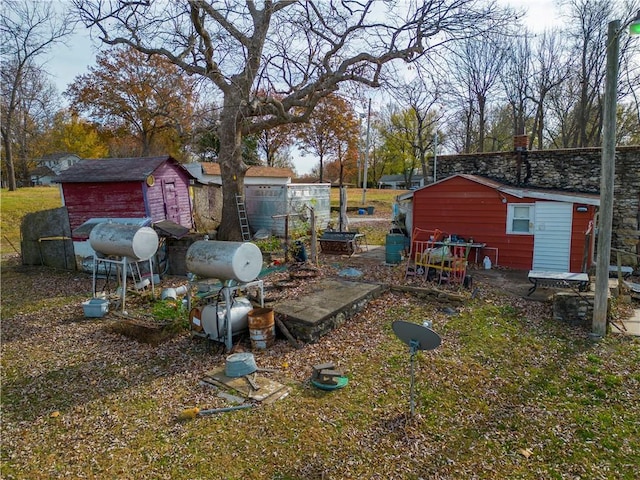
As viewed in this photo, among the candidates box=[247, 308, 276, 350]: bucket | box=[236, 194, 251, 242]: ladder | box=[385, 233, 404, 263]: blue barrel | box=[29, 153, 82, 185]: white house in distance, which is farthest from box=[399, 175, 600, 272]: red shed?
box=[29, 153, 82, 185]: white house in distance

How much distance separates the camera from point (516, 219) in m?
13.0

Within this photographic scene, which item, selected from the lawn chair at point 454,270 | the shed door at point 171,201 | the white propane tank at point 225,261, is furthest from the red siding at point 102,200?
the lawn chair at point 454,270

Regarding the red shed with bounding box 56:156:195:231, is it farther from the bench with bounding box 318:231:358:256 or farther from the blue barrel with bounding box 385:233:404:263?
the blue barrel with bounding box 385:233:404:263

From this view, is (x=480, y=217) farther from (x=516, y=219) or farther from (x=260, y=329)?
(x=260, y=329)

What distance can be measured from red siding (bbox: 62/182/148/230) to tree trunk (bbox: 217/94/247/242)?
11.2 feet

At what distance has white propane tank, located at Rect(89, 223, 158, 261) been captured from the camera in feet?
31.6

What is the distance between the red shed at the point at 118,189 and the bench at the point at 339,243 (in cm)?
607

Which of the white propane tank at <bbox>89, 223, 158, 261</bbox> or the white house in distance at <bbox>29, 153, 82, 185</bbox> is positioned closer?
the white propane tank at <bbox>89, 223, 158, 261</bbox>

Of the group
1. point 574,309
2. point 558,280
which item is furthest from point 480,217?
point 574,309

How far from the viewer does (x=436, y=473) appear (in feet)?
14.1

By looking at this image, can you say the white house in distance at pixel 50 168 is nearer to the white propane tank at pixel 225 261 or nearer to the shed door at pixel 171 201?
the shed door at pixel 171 201

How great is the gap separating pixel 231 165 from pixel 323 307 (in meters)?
9.25

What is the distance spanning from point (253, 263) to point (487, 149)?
124 feet

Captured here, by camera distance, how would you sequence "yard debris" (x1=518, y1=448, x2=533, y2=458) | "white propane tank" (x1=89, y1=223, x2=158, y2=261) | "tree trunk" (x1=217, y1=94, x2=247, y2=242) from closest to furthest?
"yard debris" (x1=518, y1=448, x2=533, y2=458) < "white propane tank" (x1=89, y1=223, x2=158, y2=261) < "tree trunk" (x1=217, y1=94, x2=247, y2=242)
